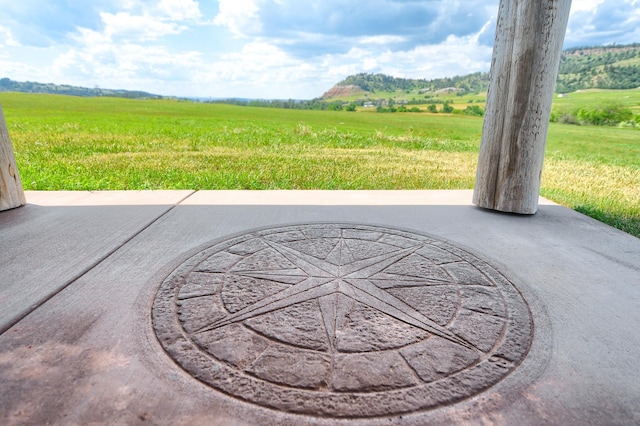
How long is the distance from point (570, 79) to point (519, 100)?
201 ft

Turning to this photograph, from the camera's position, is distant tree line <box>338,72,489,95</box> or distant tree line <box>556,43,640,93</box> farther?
distant tree line <box>338,72,489,95</box>

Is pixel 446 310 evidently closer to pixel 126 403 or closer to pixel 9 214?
pixel 126 403

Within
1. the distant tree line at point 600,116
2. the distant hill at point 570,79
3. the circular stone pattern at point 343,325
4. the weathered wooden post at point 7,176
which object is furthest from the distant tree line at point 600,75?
the weathered wooden post at point 7,176

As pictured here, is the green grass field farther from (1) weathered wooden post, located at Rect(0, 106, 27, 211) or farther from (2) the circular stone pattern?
(2) the circular stone pattern

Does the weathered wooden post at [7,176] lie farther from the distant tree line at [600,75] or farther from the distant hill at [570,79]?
the distant tree line at [600,75]

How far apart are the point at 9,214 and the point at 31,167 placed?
362 cm

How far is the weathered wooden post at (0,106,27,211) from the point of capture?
3.87 m

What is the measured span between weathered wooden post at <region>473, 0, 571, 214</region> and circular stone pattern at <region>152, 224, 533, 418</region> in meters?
1.50

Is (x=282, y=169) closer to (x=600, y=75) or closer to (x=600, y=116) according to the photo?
(x=600, y=116)

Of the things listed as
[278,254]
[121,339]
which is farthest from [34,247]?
[278,254]

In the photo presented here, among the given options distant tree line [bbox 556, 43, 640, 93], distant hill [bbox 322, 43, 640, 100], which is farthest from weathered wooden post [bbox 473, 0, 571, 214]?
distant tree line [bbox 556, 43, 640, 93]

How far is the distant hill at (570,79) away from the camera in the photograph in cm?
4653

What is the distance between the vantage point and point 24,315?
2061 millimetres

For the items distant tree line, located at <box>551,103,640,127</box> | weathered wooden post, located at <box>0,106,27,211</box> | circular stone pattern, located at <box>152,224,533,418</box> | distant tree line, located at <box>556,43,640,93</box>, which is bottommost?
distant tree line, located at <box>551,103,640,127</box>
